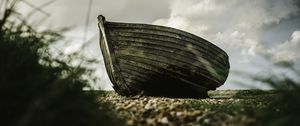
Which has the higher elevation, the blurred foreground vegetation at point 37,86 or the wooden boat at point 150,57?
the wooden boat at point 150,57

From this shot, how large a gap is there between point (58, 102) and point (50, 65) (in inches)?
59.6

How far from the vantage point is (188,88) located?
37.3 feet

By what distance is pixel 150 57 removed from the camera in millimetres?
10703

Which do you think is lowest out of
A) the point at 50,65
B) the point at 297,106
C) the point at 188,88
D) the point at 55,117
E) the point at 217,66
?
the point at 55,117

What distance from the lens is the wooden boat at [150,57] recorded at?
1069cm

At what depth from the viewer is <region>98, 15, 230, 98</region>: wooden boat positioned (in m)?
10.7

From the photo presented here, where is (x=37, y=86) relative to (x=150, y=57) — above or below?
below

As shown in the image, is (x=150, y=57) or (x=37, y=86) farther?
(x=150, y=57)

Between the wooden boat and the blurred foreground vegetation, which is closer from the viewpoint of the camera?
the blurred foreground vegetation

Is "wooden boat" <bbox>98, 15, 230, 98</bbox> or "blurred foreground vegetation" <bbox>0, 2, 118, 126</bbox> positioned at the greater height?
"wooden boat" <bbox>98, 15, 230, 98</bbox>

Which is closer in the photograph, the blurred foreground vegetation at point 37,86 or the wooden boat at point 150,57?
the blurred foreground vegetation at point 37,86

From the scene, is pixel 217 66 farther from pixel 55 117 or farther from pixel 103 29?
pixel 55 117

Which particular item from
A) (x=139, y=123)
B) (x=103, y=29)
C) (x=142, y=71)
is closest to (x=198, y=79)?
(x=142, y=71)

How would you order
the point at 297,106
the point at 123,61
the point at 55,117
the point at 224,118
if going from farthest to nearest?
the point at 123,61
the point at 224,118
the point at 297,106
the point at 55,117
